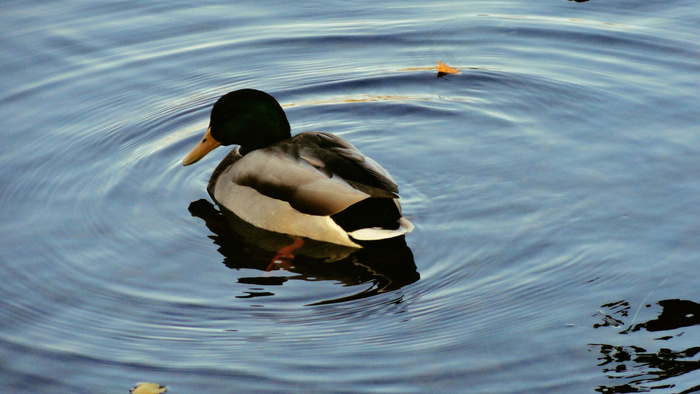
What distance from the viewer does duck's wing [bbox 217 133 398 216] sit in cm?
574

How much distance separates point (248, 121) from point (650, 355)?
334 cm

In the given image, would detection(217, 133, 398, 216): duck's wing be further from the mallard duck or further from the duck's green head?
the duck's green head

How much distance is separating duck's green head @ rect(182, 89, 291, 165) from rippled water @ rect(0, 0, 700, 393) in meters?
0.40

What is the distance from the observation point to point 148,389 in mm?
4430

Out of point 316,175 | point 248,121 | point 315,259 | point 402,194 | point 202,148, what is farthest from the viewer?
point 202,148

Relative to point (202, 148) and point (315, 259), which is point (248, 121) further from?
point (315, 259)

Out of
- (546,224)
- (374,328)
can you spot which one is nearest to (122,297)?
(374,328)

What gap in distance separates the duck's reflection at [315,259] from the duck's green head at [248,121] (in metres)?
0.74

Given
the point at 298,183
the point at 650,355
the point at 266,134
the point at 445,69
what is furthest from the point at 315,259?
the point at 445,69

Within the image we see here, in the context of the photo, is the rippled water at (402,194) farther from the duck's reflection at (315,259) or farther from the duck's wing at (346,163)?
the duck's wing at (346,163)

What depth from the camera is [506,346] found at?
182 inches

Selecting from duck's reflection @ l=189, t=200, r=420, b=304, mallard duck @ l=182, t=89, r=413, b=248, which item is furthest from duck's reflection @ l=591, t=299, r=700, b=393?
mallard duck @ l=182, t=89, r=413, b=248

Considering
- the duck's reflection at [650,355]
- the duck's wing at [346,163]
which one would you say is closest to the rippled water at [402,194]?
the duck's reflection at [650,355]

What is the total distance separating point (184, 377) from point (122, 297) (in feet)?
3.00
